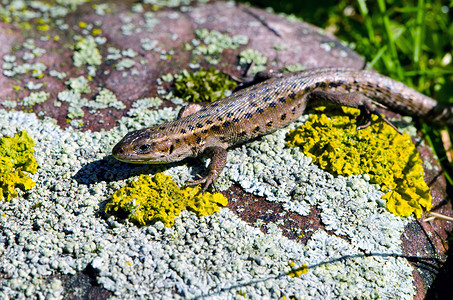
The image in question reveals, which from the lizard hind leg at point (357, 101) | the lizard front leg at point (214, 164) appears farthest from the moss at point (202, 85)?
the lizard hind leg at point (357, 101)

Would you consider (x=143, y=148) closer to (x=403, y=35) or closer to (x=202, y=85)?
(x=202, y=85)

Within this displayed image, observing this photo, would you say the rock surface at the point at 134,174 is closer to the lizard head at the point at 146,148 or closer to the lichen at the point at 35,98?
the lichen at the point at 35,98

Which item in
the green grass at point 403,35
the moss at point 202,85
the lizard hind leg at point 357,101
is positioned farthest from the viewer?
the green grass at point 403,35

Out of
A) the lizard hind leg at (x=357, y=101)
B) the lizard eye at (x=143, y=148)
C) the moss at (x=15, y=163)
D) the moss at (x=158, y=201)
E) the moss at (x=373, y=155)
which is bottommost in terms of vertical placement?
the moss at (x=15, y=163)

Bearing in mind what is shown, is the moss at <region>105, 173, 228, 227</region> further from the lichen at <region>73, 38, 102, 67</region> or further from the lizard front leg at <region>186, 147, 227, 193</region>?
the lichen at <region>73, 38, 102, 67</region>

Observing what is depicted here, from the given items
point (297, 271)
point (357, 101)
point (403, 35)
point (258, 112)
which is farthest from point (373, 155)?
point (403, 35)

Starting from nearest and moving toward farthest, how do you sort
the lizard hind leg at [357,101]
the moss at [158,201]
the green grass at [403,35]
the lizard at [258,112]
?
the moss at [158,201]
the lizard at [258,112]
the lizard hind leg at [357,101]
the green grass at [403,35]

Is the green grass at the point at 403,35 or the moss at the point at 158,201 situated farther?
the green grass at the point at 403,35
